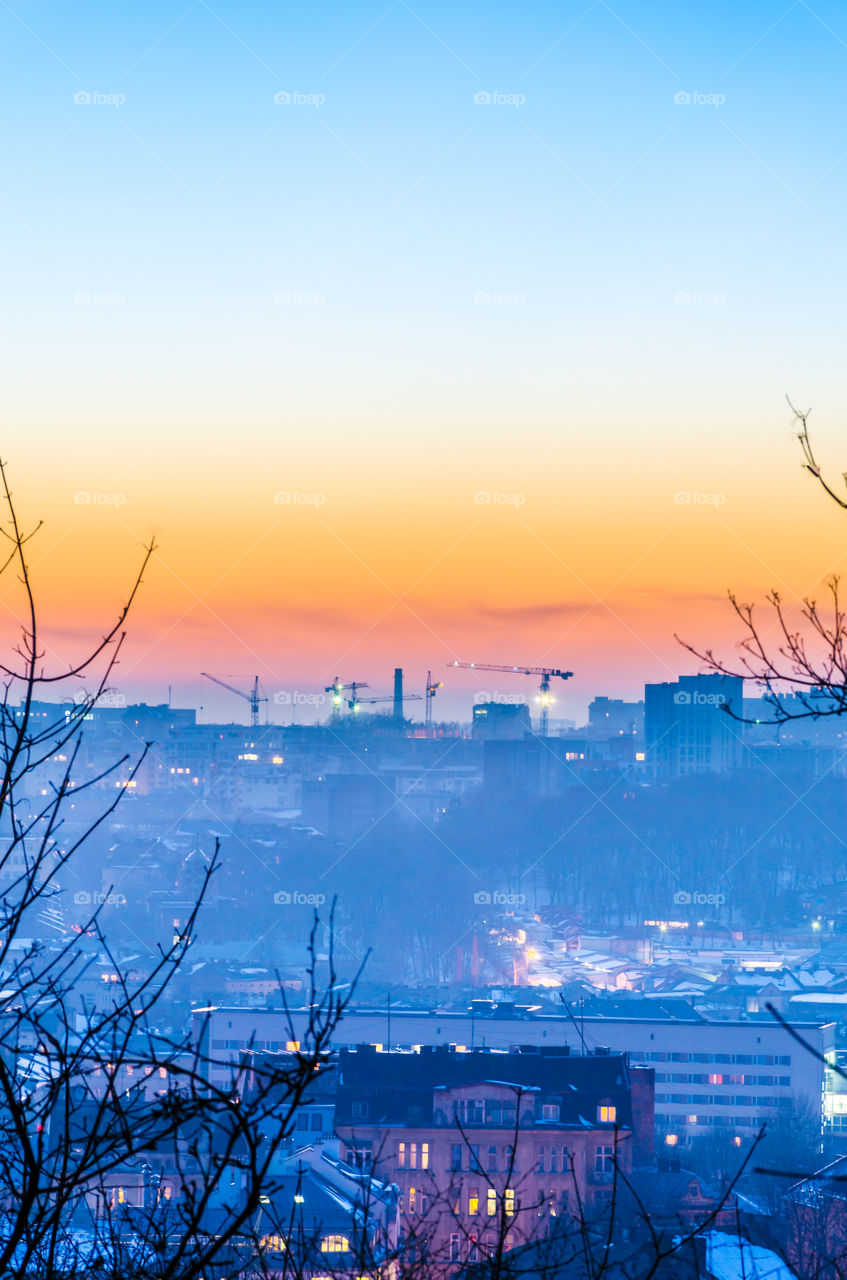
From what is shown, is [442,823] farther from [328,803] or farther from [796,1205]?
[796,1205]

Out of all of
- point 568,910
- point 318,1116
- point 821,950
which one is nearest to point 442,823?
point 568,910

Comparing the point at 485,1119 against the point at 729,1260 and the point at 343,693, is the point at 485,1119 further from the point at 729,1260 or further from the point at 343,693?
the point at 343,693

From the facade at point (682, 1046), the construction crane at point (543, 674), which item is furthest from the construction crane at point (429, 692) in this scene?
the facade at point (682, 1046)

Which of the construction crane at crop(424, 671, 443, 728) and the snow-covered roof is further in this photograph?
the construction crane at crop(424, 671, 443, 728)

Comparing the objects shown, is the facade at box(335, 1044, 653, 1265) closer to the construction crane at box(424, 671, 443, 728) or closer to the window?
the window

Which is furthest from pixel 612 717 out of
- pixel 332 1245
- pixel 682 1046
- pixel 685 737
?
pixel 332 1245

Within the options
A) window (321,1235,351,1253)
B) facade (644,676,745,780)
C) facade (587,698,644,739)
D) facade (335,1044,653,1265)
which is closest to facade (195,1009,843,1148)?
facade (335,1044,653,1265)

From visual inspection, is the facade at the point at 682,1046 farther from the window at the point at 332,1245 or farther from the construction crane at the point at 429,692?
the construction crane at the point at 429,692
